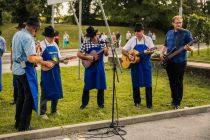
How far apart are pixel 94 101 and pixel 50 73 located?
232 cm

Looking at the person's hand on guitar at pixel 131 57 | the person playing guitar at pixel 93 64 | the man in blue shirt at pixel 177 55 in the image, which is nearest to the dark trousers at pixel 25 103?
the person playing guitar at pixel 93 64

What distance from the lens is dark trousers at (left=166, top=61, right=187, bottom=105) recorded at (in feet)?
33.6

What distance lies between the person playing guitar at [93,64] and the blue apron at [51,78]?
827 millimetres

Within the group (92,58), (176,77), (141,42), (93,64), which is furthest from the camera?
(176,77)

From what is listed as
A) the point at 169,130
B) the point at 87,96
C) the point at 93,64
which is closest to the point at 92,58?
the point at 93,64

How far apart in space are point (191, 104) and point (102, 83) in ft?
8.05

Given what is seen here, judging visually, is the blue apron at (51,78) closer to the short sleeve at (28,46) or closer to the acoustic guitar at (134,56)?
the short sleeve at (28,46)

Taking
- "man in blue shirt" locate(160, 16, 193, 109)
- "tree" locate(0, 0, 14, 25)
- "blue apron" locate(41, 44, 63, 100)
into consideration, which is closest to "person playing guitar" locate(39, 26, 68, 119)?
"blue apron" locate(41, 44, 63, 100)

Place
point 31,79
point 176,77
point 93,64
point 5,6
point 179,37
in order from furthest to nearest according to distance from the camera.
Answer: point 5,6 < point 176,77 < point 179,37 < point 93,64 < point 31,79

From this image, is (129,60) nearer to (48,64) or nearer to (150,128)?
(150,128)

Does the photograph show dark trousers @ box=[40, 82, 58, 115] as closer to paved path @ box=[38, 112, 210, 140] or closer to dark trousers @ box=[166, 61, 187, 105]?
paved path @ box=[38, 112, 210, 140]

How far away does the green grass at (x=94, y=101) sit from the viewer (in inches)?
352

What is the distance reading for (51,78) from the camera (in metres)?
9.20

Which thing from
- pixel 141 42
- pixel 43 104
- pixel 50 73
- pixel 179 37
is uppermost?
pixel 179 37
